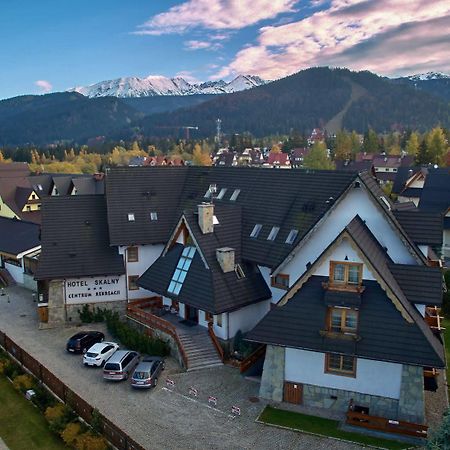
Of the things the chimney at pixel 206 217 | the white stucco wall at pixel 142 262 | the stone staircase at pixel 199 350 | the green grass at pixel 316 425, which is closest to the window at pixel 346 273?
the green grass at pixel 316 425

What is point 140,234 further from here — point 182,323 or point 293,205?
point 293,205

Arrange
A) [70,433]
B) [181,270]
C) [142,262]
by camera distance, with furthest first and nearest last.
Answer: [142,262] < [181,270] < [70,433]

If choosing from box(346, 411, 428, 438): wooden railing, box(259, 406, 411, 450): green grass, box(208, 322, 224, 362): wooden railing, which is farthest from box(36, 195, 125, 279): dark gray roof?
box(346, 411, 428, 438): wooden railing

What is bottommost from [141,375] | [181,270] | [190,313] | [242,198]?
[141,375]

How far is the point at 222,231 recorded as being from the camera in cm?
3281

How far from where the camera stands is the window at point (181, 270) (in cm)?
3172

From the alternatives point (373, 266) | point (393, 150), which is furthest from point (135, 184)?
point (393, 150)

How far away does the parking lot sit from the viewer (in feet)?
67.5

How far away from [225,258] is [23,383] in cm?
1421

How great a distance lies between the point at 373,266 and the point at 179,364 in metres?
13.8

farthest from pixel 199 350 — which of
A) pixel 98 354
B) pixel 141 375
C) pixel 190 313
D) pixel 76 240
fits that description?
pixel 76 240

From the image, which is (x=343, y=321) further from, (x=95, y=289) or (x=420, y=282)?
(x=95, y=289)

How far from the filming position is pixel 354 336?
71.9 ft

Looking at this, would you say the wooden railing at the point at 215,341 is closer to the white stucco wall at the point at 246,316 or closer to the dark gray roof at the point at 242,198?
the white stucco wall at the point at 246,316
